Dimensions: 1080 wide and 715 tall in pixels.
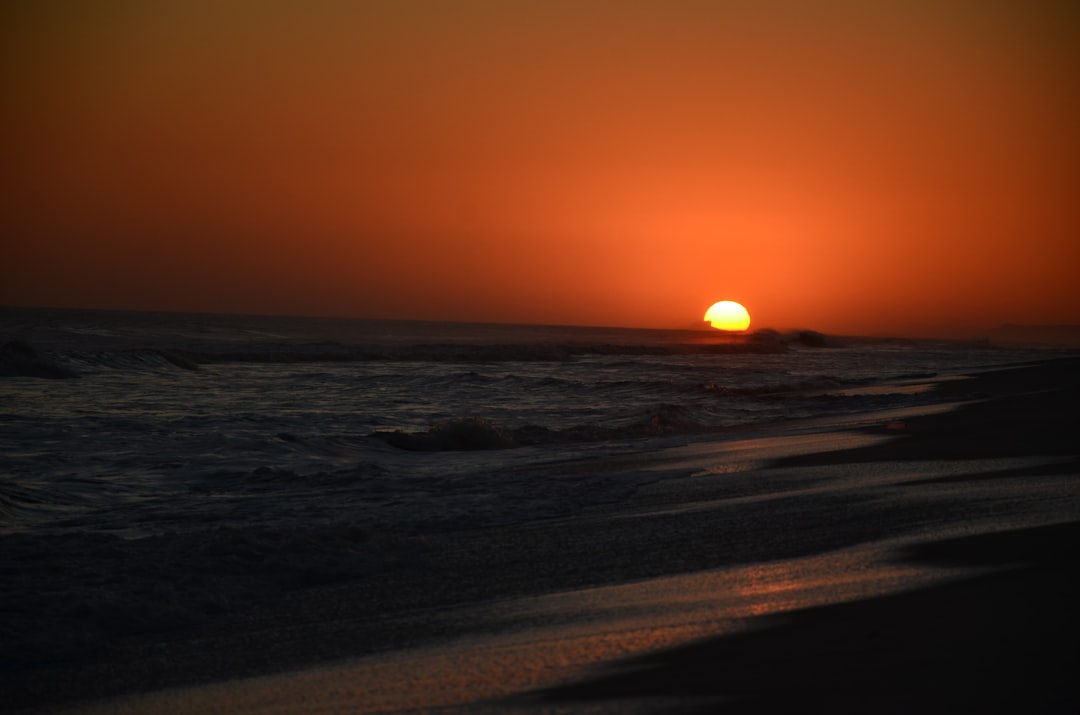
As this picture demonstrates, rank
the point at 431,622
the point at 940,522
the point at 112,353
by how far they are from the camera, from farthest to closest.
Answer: the point at 112,353 → the point at 940,522 → the point at 431,622

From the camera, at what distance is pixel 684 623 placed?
373 centimetres

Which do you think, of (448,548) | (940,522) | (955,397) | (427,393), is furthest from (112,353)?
(940,522)

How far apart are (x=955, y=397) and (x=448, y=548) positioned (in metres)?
14.6

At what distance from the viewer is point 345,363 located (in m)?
35.8

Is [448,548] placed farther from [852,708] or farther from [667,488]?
[852,708]

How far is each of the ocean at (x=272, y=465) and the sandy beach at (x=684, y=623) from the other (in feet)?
1.70

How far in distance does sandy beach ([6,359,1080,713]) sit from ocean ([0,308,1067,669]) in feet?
1.70

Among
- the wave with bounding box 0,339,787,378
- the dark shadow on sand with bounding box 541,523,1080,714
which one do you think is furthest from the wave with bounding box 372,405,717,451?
the wave with bounding box 0,339,787,378

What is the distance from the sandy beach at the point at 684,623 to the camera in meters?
2.93

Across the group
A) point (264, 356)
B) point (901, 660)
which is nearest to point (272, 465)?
point (901, 660)

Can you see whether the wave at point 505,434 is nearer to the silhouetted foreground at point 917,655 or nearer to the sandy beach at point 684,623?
the sandy beach at point 684,623

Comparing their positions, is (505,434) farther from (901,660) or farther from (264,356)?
(264,356)

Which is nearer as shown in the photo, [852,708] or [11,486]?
[852,708]

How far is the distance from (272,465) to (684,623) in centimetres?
793
